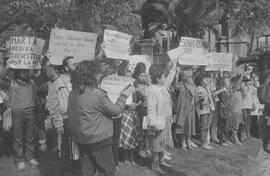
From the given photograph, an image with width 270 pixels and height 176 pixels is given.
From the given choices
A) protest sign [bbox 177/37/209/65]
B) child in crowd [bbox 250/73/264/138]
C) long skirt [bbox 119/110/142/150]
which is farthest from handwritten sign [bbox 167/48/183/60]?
child in crowd [bbox 250/73/264/138]

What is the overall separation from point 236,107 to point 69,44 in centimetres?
400

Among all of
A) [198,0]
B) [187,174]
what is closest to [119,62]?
[187,174]

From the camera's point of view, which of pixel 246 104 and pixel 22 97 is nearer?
pixel 22 97

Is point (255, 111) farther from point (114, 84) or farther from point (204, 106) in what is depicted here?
point (114, 84)

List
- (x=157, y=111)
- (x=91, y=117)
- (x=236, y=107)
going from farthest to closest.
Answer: (x=236, y=107), (x=157, y=111), (x=91, y=117)

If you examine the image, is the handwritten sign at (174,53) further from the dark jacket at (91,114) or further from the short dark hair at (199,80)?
the dark jacket at (91,114)

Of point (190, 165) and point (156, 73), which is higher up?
point (156, 73)

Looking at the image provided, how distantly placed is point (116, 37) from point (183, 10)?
10.7 m

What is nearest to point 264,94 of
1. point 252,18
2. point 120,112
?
point 120,112

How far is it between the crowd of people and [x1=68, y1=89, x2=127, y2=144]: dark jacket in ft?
0.04

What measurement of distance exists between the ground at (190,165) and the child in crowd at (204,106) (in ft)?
1.10

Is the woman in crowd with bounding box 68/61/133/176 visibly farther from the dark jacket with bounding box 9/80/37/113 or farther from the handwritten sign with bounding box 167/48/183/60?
the handwritten sign with bounding box 167/48/183/60

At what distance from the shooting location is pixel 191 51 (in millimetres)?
7523

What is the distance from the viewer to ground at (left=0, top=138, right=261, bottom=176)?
6062 millimetres
